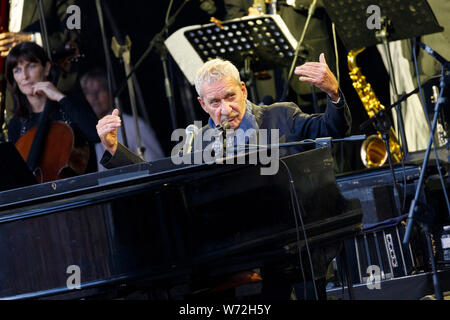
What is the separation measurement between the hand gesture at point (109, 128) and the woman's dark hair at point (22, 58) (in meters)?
1.98

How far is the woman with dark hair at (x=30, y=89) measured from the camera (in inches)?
218

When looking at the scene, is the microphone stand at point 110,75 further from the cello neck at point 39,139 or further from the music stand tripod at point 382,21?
the music stand tripod at point 382,21

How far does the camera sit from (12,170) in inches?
158

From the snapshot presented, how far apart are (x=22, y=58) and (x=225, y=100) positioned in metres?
2.34

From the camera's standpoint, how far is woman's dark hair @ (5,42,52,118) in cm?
570

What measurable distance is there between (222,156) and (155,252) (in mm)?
531

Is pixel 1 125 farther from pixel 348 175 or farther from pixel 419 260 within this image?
pixel 419 260

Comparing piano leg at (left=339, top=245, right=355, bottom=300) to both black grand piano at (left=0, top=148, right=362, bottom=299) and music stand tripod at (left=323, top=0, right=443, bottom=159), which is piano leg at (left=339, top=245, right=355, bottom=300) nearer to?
black grand piano at (left=0, top=148, right=362, bottom=299)

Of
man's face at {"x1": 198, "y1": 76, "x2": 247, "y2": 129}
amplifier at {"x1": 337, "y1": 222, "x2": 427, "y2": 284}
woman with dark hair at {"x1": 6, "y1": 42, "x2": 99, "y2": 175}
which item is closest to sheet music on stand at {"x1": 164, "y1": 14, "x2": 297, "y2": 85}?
woman with dark hair at {"x1": 6, "y1": 42, "x2": 99, "y2": 175}

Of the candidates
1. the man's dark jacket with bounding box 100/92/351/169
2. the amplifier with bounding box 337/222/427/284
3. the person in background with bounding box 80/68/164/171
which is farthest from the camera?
the person in background with bounding box 80/68/164/171

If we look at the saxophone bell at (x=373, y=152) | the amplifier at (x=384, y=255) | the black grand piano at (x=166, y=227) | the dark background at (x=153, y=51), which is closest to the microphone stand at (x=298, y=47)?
the saxophone bell at (x=373, y=152)

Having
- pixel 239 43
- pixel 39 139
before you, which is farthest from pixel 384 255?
pixel 39 139

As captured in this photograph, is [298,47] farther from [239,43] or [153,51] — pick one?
[153,51]

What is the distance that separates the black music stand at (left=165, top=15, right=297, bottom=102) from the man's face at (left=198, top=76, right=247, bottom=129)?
4.67 ft
